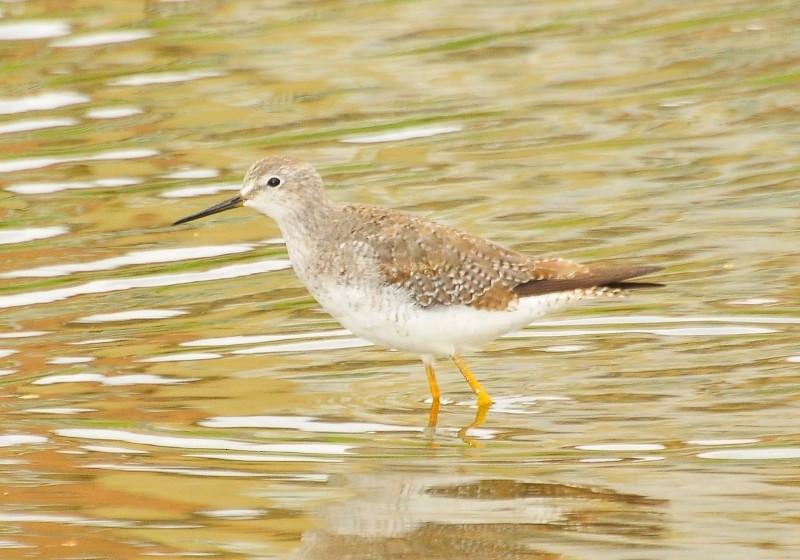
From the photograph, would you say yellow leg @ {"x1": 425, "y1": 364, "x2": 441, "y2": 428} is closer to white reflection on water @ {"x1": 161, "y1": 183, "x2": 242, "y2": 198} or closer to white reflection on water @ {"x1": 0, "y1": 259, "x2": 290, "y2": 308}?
white reflection on water @ {"x1": 0, "y1": 259, "x2": 290, "y2": 308}

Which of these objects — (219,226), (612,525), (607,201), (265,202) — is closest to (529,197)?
(607,201)

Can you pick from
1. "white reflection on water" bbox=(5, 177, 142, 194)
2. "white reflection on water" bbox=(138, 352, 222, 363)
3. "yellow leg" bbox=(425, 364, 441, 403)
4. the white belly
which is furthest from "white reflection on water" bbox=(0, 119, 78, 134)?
"yellow leg" bbox=(425, 364, 441, 403)

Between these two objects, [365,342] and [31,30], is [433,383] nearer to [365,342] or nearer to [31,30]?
[365,342]

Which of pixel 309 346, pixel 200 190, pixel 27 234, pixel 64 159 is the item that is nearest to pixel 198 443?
pixel 309 346

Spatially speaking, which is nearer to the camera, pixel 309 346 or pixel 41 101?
pixel 309 346

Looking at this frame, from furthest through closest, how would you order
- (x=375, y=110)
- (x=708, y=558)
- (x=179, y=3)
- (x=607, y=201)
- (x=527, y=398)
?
(x=179, y=3)
(x=375, y=110)
(x=607, y=201)
(x=527, y=398)
(x=708, y=558)

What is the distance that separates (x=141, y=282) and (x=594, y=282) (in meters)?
4.06

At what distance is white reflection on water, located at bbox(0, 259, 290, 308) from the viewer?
38.9 feet

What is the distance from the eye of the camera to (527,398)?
980 centimetres

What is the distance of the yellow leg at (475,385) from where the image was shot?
9.76 meters

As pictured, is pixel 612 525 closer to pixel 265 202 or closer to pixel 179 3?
pixel 265 202

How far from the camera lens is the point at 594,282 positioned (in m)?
9.84

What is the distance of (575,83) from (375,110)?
2238mm

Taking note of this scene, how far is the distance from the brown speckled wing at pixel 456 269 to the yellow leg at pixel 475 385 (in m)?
0.42
